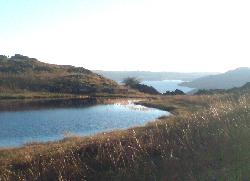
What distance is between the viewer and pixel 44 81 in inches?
1396

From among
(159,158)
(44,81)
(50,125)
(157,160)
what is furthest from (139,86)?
(157,160)

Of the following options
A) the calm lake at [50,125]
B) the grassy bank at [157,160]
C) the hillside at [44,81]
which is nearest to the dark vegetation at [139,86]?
the hillside at [44,81]

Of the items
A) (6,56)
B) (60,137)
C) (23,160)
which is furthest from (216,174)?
(6,56)

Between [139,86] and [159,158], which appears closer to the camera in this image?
[159,158]

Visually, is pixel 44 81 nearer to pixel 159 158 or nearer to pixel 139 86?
pixel 139 86

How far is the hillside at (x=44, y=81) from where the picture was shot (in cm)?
3328

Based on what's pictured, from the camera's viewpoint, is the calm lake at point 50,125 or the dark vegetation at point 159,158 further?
the calm lake at point 50,125

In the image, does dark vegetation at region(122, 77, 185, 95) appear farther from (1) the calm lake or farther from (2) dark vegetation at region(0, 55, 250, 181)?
(2) dark vegetation at region(0, 55, 250, 181)

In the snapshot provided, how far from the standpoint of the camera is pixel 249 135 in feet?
22.5

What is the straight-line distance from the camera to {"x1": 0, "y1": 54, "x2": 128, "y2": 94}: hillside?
33284 millimetres

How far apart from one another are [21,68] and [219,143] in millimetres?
38112

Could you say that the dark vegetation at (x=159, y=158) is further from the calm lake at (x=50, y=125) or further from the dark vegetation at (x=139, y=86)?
the dark vegetation at (x=139, y=86)

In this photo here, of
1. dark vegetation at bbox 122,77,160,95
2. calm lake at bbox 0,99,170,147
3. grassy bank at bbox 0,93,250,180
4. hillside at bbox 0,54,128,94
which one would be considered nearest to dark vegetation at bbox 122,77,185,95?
dark vegetation at bbox 122,77,160,95

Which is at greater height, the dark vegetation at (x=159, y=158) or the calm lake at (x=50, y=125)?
the dark vegetation at (x=159, y=158)
